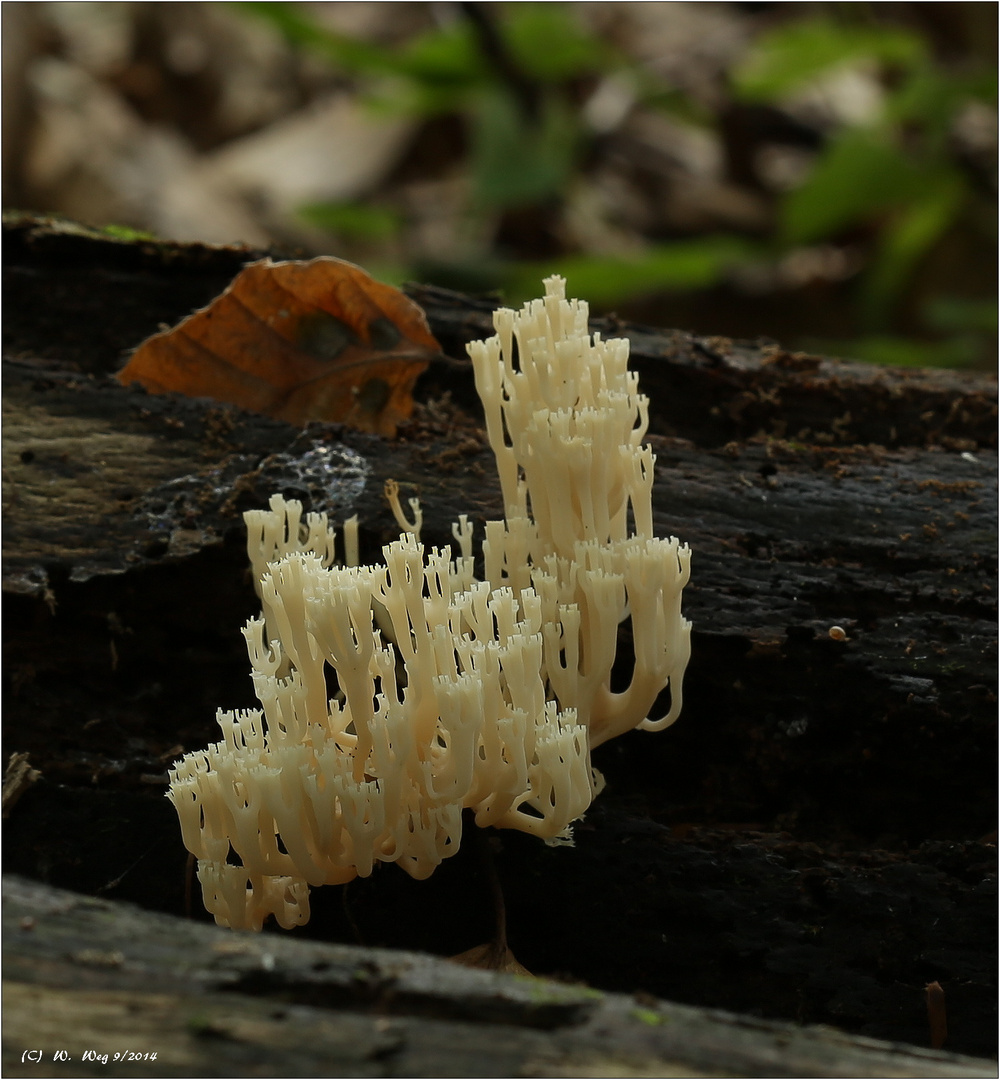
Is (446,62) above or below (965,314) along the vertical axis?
above

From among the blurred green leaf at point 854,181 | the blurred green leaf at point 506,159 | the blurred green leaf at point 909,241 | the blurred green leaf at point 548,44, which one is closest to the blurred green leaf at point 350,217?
the blurred green leaf at point 506,159

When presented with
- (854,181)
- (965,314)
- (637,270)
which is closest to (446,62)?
→ (637,270)

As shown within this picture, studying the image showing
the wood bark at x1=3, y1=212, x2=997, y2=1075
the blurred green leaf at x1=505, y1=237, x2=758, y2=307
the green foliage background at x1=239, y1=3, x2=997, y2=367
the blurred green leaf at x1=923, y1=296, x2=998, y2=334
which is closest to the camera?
the wood bark at x1=3, y1=212, x2=997, y2=1075

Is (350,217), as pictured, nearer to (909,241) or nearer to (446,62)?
(446,62)

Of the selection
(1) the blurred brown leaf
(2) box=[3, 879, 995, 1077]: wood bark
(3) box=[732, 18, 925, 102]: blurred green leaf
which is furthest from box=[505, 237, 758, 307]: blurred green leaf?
(2) box=[3, 879, 995, 1077]: wood bark

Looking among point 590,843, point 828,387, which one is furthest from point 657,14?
point 590,843

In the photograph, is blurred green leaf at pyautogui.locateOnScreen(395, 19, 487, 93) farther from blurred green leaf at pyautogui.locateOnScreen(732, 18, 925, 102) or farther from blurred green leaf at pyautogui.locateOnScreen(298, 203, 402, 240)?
blurred green leaf at pyautogui.locateOnScreen(732, 18, 925, 102)
